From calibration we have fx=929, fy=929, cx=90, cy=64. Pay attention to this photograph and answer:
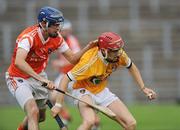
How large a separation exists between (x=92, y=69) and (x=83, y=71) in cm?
14

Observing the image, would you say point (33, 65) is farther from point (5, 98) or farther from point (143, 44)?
point (143, 44)

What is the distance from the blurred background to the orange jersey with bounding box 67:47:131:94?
37.9 feet

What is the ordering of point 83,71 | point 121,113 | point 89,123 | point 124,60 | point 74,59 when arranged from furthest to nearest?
point 74,59 → point 124,60 → point 83,71 → point 121,113 → point 89,123

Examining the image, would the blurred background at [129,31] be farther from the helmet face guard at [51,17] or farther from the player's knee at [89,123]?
the player's knee at [89,123]

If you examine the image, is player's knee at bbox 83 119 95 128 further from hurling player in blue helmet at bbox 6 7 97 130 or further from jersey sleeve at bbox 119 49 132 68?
jersey sleeve at bbox 119 49 132 68

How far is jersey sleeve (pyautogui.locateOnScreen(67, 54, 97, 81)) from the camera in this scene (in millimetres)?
13000

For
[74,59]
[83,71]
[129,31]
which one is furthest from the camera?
[129,31]

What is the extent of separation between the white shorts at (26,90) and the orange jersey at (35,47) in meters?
0.09

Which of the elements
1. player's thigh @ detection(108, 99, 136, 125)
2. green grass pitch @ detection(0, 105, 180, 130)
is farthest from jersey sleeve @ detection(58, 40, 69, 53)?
green grass pitch @ detection(0, 105, 180, 130)

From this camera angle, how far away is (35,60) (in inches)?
520

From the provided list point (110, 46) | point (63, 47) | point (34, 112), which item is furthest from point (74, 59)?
point (34, 112)

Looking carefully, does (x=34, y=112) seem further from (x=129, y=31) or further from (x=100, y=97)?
(x=129, y=31)

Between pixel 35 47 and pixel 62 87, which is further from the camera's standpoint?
pixel 35 47

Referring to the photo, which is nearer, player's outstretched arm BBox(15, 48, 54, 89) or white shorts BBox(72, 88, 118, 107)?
player's outstretched arm BBox(15, 48, 54, 89)
